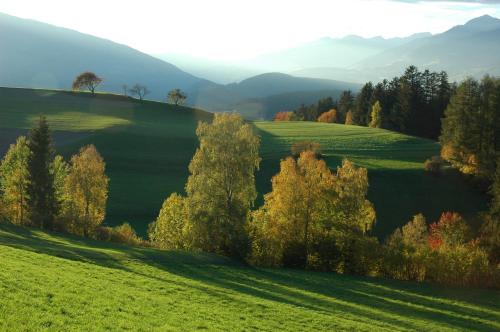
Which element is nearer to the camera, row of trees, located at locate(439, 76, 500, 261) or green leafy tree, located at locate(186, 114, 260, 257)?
green leafy tree, located at locate(186, 114, 260, 257)

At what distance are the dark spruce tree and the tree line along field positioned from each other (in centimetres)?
1513

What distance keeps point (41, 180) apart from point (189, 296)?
33.1 m

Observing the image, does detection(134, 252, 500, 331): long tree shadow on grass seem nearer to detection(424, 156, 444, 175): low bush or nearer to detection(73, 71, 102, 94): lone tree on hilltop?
detection(424, 156, 444, 175): low bush

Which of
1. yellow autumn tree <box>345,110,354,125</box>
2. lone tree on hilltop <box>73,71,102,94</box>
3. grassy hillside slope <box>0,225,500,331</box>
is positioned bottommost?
grassy hillside slope <box>0,225,500,331</box>

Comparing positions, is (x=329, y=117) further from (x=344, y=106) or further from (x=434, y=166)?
(x=434, y=166)

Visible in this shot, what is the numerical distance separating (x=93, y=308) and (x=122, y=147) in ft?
273

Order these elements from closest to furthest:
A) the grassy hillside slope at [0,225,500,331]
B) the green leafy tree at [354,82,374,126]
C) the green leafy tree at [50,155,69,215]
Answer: the grassy hillside slope at [0,225,500,331] → the green leafy tree at [50,155,69,215] → the green leafy tree at [354,82,374,126]

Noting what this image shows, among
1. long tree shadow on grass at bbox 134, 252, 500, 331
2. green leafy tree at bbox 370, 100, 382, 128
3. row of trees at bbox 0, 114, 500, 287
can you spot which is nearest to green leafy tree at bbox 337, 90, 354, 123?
green leafy tree at bbox 370, 100, 382, 128

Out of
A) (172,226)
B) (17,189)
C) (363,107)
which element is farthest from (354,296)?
(363,107)

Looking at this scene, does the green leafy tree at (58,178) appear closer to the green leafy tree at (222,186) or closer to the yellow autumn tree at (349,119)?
the green leafy tree at (222,186)

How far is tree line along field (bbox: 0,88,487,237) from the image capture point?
254 feet

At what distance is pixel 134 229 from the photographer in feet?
220

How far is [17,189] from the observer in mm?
58469

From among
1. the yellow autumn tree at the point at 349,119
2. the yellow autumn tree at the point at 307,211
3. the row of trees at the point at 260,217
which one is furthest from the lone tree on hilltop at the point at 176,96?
the yellow autumn tree at the point at 307,211
